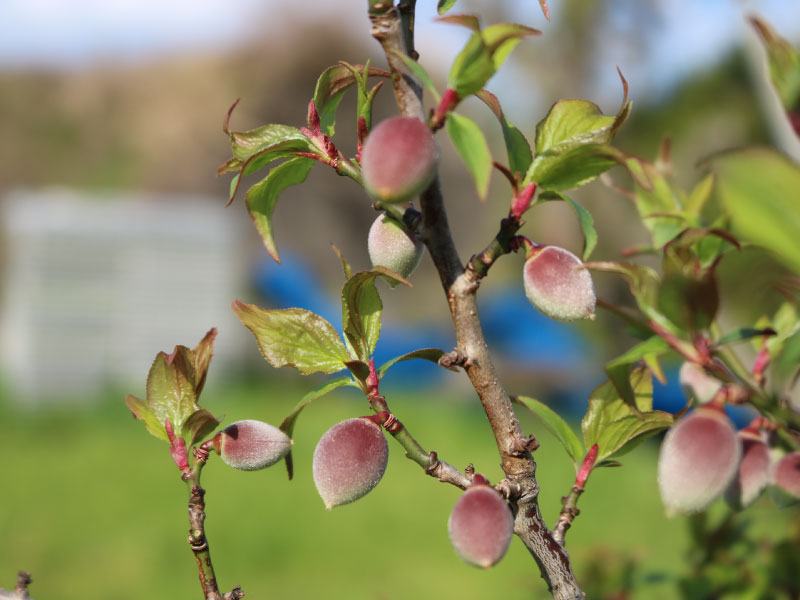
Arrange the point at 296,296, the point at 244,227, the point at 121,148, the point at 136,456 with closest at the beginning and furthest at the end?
the point at 136,456 < the point at 296,296 < the point at 244,227 < the point at 121,148

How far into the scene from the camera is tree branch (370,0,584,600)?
345 mm

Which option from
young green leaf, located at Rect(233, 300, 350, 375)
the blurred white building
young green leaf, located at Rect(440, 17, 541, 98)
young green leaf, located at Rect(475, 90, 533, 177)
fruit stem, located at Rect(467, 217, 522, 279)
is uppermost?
the blurred white building

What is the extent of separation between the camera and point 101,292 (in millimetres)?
3174

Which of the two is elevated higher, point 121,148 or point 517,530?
point 121,148

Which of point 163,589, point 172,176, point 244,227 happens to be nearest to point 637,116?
point 244,227

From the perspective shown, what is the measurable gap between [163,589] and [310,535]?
432mm

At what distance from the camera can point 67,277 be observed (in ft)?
10.2

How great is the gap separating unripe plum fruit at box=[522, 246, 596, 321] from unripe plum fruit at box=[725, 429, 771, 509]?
9cm

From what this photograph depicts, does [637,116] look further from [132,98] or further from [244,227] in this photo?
[132,98]

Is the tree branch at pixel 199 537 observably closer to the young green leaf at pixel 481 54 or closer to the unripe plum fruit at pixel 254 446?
the unripe plum fruit at pixel 254 446

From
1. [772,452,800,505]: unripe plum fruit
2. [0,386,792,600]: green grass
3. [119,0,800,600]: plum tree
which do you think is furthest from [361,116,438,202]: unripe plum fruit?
[0,386,792,600]: green grass

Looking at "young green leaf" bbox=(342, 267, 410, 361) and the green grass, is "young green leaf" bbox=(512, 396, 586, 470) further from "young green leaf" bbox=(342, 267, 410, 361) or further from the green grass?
the green grass

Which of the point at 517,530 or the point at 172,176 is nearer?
the point at 517,530

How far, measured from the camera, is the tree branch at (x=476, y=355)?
0.34 metres
